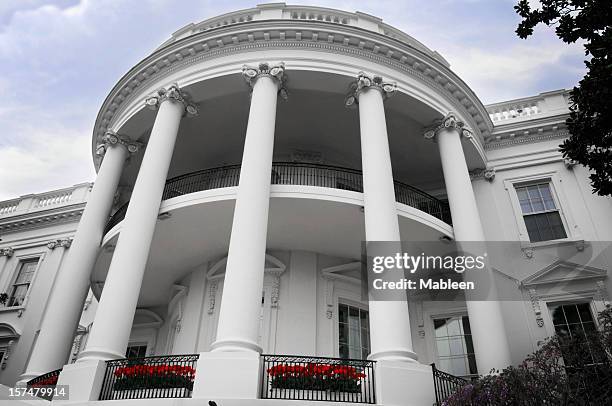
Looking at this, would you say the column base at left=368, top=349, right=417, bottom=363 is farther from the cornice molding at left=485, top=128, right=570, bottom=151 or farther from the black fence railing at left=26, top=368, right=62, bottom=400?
the cornice molding at left=485, top=128, right=570, bottom=151

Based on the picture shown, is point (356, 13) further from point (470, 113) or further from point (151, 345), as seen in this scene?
point (151, 345)

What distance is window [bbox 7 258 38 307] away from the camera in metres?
17.9

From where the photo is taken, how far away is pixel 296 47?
499 inches

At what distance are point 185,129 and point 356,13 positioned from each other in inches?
263

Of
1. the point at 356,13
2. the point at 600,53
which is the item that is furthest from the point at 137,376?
the point at 356,13

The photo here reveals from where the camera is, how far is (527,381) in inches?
259

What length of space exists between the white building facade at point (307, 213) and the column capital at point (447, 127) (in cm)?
7

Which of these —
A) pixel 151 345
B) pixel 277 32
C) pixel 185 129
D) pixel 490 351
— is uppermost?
pixel 277 32

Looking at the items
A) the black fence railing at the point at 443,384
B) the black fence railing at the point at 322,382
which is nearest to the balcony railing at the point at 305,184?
the black fence railing at the point at 443,384

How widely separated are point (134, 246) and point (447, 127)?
9241 mm

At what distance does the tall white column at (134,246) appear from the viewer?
897cm

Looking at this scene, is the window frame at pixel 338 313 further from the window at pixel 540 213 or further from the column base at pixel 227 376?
the window at pixel 540 213

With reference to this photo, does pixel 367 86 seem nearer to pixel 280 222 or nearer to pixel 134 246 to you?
pixel 280 222

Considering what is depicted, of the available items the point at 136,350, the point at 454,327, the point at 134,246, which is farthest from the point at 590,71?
the point at 136,350
